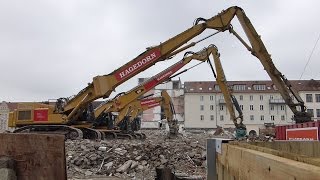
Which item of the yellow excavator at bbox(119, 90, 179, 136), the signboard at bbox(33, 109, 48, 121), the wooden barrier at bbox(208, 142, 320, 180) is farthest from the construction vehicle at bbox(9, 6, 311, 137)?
the wooden barrier at bbox(208, 142, 320, 180)

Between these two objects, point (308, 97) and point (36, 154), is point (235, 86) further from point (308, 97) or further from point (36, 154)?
point (36, 154)

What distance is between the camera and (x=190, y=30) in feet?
62.0

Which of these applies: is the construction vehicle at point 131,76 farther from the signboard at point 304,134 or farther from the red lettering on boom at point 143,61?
the signboard at point 304,134

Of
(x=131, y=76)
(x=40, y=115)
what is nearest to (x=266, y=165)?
(x=131, y=76)

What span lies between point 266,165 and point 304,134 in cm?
871

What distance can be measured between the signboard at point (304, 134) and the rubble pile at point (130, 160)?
356 centimetres

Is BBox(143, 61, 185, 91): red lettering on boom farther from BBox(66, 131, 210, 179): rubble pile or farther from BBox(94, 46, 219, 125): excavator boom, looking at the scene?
BBox(66, 131, 210, 179): rubble pile

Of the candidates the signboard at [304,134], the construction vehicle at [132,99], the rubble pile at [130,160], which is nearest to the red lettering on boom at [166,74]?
the construction vehicle at [132,99]

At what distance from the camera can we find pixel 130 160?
1606cm

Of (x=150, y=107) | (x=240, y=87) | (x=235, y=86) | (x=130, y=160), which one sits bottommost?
(x=130, y=160)

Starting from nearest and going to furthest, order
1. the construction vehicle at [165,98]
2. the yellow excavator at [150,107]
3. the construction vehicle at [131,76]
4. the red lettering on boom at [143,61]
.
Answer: the construction vehicle at [131,76] → the red lettering on boom at [143,61] → the construction vehicle at [165,98] → the yellow excavator at [150,107]

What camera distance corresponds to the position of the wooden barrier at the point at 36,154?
360cm

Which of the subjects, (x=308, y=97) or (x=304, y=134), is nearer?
(x=304, y=134)

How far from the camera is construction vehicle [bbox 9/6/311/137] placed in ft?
54.9
